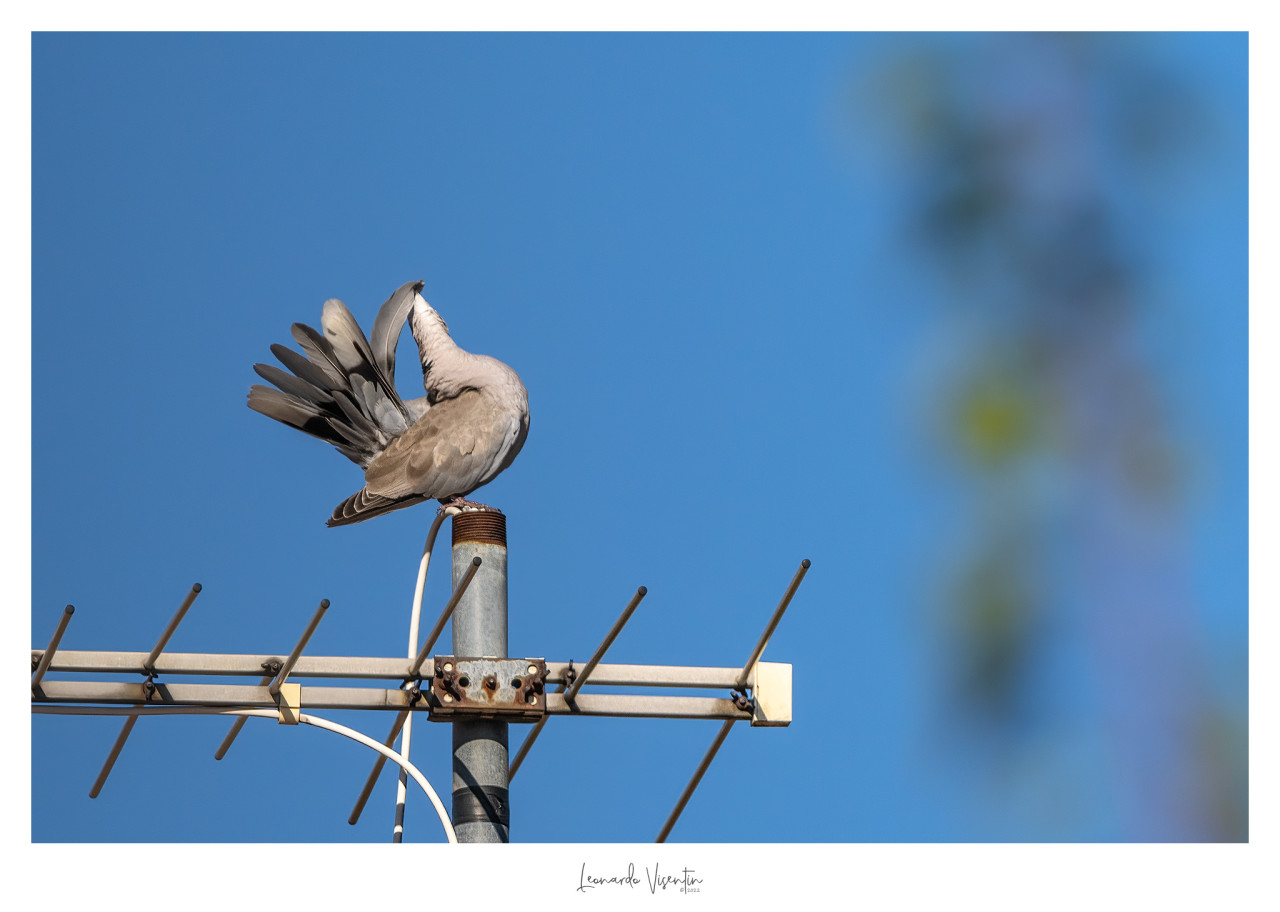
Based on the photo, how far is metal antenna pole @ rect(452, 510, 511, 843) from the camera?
7.35m

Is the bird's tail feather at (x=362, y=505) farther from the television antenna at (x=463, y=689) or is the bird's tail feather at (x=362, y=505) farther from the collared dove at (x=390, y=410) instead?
the television antenna at (x=463, y=689)

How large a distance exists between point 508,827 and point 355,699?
34.8 inches

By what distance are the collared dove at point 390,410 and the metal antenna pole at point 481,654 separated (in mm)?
1759

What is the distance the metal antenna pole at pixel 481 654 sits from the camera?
735cm

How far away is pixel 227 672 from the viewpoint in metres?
7.13

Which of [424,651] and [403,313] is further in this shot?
[403,313]

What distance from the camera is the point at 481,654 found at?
750 centimetres

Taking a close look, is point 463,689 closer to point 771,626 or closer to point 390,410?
point 771,626

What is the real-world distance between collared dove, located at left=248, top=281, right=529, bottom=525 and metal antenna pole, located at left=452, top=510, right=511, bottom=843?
69.2 inches

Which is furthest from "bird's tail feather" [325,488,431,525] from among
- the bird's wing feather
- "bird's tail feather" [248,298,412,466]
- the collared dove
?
the bird's wing feather
